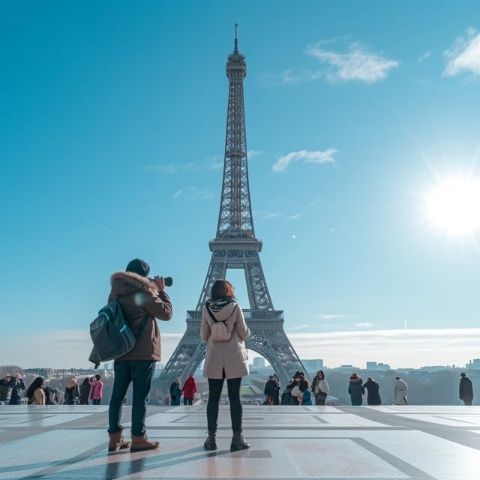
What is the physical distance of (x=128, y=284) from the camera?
5098mm

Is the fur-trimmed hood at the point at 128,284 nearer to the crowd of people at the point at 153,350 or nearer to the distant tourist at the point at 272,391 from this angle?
the crowd of people at the point at 153,350

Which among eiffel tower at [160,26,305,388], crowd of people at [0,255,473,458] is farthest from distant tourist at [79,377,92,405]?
eiffel tower at [160,26,305,388]

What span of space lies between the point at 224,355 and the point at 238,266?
52190 mm

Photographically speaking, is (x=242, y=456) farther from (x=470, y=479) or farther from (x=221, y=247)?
(x=221, y=247)

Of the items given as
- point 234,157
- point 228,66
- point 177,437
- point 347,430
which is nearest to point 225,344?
point 177,437

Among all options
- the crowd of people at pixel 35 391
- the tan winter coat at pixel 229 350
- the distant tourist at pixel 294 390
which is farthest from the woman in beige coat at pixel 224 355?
the crowd of people at pixel 35 391

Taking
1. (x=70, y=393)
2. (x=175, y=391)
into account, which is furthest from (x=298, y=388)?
(x=70, y=393)

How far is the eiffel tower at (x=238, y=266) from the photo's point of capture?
50562 mm

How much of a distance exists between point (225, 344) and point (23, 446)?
227cm

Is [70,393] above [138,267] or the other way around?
the other way around

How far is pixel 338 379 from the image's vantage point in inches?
4405

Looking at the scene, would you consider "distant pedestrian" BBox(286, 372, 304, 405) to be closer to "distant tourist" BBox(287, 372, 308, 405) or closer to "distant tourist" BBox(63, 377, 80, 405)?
"distant tourist" BBox(287, 372, 308, 405)

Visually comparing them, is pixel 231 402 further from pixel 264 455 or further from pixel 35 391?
pixel 35 391

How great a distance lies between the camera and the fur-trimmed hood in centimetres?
504
